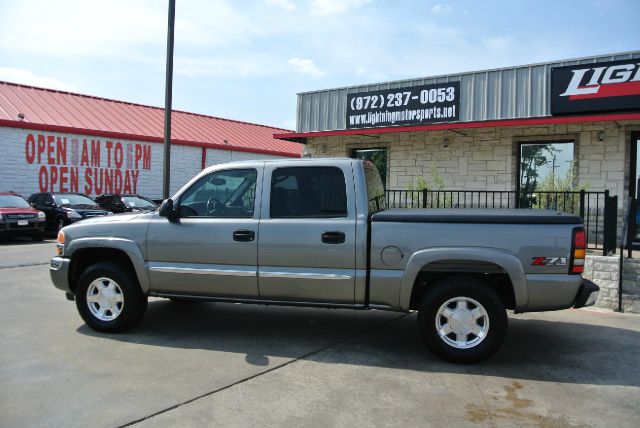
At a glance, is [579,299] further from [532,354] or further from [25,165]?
[25,165]

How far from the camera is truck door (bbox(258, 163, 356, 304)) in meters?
5.07

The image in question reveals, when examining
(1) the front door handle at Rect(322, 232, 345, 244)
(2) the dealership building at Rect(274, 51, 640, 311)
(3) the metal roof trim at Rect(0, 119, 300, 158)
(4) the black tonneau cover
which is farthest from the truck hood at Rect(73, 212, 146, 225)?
(3) the metal roof trim at Rect(0, 119, 300, 158)

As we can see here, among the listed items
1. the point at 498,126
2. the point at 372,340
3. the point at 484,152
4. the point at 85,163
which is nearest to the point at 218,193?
the point at 372,340

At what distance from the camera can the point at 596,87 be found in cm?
1090

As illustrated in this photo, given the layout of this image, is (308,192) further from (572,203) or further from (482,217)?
(572,203)

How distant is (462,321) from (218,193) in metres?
2.78

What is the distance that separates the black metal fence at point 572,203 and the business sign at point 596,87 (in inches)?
73.2

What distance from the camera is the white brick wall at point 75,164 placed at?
20078mm

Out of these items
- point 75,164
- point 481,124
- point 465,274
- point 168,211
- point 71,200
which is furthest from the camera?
point 75,164

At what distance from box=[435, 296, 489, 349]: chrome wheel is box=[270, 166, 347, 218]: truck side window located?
1.39 metres

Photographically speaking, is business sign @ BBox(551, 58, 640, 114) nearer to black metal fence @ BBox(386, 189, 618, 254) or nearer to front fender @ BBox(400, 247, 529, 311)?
black metal fence @ BBox(386, 189, 618, 254)

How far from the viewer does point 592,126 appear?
451 inches

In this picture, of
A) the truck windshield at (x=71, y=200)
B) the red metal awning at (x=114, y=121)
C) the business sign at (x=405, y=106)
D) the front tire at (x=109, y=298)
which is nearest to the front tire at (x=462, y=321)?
the front tire at (x=109, y=298)

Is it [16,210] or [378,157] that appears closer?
[378,157]
